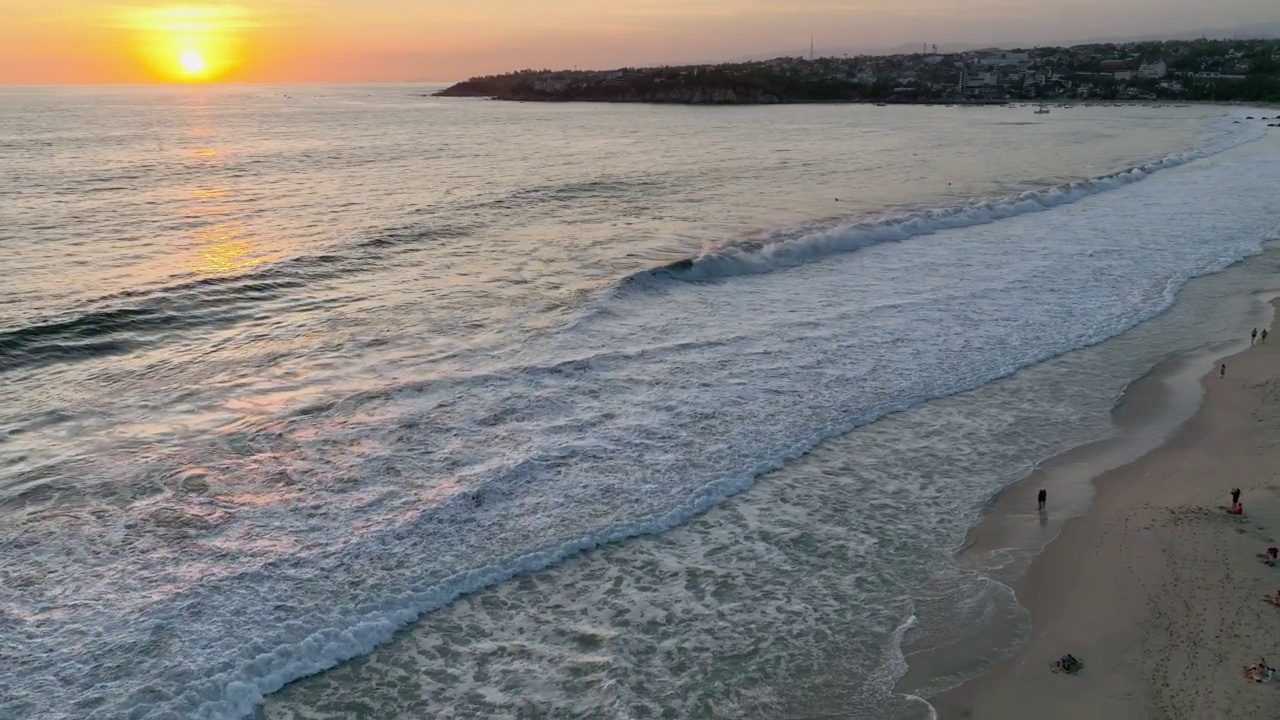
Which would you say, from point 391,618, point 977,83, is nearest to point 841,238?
point 391,618

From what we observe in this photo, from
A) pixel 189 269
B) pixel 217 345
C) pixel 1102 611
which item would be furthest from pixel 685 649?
pixel 189 269

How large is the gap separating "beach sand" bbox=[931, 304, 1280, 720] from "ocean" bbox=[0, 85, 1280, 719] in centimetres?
64

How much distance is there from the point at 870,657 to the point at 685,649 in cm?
198

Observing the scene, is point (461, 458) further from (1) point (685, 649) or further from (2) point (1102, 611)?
(2) point (1102, 611)

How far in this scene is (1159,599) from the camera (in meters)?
10.2

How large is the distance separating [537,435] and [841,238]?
19679 mm

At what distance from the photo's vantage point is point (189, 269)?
25.3 m

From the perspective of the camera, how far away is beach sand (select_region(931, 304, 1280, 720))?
858 centimetres

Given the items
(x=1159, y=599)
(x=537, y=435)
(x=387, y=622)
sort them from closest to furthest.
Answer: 1. (x=387, y=622)
2. (x=1159, y=599)
3. (x=537, y=435)

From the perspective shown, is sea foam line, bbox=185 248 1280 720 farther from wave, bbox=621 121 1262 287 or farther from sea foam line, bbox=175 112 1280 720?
wave, bbox=621 121 1262 287

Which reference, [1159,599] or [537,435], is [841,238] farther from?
[1159,599]

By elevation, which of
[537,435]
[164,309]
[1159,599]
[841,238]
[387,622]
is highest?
[164,309]

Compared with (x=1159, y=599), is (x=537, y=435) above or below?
above

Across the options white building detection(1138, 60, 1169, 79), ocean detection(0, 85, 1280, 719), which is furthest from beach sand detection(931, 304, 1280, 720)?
white building detection(1138, 60, 1169, 79)
